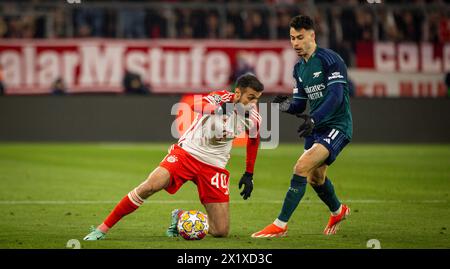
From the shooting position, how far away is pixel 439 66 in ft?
92.3

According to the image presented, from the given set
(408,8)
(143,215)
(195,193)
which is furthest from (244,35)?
(143,215)

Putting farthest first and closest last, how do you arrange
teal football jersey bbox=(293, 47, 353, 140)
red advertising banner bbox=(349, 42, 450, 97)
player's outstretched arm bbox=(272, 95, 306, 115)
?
red advertising banner bbox=(349, 42, 450, 97) < player's outstretched arm bbox=(272, 95, 306, 115) < teal football jersey bbox=(293, 47, 353, 140)

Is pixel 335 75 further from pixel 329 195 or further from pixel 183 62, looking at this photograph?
pixel 183 62

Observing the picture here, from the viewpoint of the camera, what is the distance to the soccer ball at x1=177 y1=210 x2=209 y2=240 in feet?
33.4

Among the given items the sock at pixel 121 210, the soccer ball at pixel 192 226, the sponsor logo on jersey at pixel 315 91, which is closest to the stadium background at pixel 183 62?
the sponsor logo on jersey at pixel 315 91

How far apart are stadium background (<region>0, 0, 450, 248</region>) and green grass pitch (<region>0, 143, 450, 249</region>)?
2534 millimetres

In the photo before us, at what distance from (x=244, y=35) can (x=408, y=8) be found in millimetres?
4838

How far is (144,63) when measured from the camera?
91.7 feet

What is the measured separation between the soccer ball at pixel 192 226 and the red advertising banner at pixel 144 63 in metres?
17.6

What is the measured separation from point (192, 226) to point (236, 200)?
414cm

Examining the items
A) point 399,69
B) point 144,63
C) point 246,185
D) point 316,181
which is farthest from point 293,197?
point 399,69

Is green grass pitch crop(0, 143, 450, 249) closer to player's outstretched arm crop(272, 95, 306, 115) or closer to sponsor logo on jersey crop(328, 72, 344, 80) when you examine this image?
player's outstretched arm crop(272, 95, 306, 115)

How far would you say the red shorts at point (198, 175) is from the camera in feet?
34.1

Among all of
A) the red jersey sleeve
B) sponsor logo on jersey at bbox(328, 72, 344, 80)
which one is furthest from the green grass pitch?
sponsor logo on jersey at bbox(328, 72, 344, 80)
